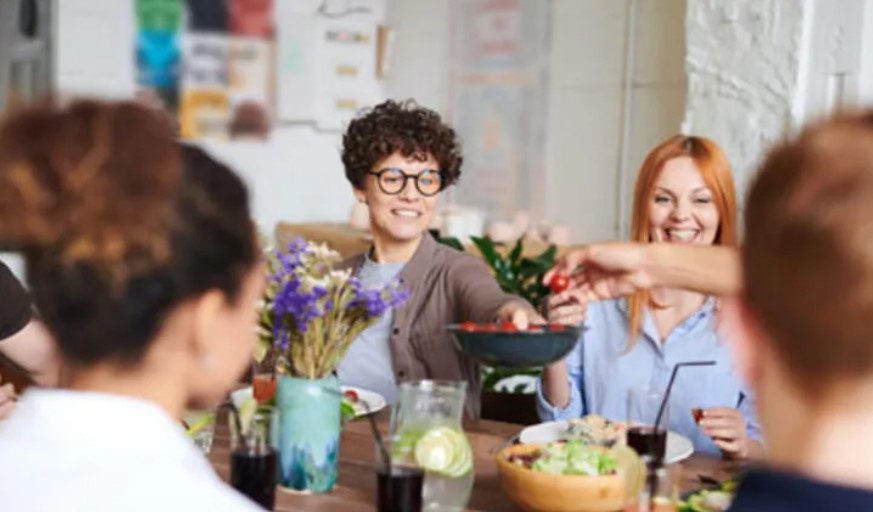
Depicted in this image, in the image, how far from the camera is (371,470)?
6.15ft

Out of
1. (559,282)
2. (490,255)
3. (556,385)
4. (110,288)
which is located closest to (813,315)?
(110,288)

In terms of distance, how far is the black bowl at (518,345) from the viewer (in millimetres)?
1587

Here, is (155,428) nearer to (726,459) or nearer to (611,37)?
(726,459)

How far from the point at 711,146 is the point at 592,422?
78cm

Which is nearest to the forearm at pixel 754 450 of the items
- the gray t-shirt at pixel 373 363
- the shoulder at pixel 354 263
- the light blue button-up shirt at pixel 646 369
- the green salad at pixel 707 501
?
the light blue button-up shirt at pixel 646 369

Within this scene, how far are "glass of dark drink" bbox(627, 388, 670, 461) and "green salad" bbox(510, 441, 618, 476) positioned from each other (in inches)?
5.0

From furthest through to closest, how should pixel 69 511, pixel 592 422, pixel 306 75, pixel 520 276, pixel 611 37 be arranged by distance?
pixel 306 75, pixel 611 37, pixel 520 276, pixel 592 422, pixel 69 511

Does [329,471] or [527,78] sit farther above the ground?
[527,78]

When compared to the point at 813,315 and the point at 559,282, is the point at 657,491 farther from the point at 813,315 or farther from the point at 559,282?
the point at 813,315

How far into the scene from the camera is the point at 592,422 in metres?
1.96

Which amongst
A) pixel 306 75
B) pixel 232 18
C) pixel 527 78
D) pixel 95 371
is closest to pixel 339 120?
pixel 306 75

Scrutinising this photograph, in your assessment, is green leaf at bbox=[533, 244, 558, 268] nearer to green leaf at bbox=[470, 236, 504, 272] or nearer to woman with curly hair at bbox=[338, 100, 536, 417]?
green leaf at bbox=[470, 236, 504, 272]

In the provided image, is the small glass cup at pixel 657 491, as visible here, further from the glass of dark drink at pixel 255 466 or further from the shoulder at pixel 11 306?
the shoulder at pixel 11 306

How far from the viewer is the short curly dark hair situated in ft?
8.45
